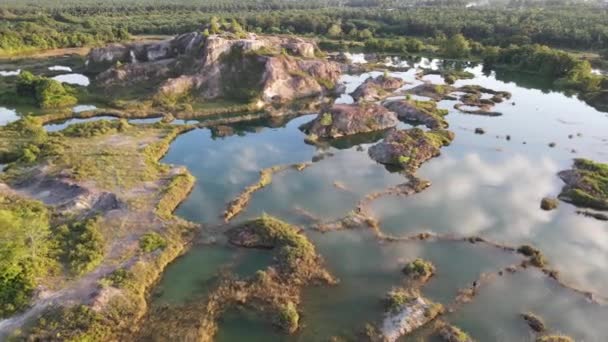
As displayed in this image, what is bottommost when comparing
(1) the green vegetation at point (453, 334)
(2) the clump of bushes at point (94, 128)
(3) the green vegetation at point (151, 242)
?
(2) the clump of bushes at point (94, 128)

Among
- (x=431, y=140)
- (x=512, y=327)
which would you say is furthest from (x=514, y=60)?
(x=512, y=327)

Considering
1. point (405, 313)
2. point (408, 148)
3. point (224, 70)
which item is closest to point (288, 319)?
point (405, 313)

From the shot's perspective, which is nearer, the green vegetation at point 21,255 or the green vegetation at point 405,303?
the green vegetation at point 21,255

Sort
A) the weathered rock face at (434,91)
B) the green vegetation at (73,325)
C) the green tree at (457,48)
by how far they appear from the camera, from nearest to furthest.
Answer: the green vegetation at (73,325), the weathered rock face at (434,91), the green tree at (457,48)

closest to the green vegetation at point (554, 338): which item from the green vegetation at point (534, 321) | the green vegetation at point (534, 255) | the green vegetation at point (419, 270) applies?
the green vegetation at point (534, 321)

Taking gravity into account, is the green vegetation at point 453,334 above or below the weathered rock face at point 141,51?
below

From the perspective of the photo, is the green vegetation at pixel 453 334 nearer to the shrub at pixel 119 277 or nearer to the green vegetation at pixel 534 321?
the green vegetation at pixel 534 321

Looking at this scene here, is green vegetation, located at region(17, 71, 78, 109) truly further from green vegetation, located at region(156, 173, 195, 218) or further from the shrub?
the shrub

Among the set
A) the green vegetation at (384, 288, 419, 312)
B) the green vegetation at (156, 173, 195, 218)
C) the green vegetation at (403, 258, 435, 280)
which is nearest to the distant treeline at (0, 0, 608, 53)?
the green vegetation at (156, 173, 195, 218)
